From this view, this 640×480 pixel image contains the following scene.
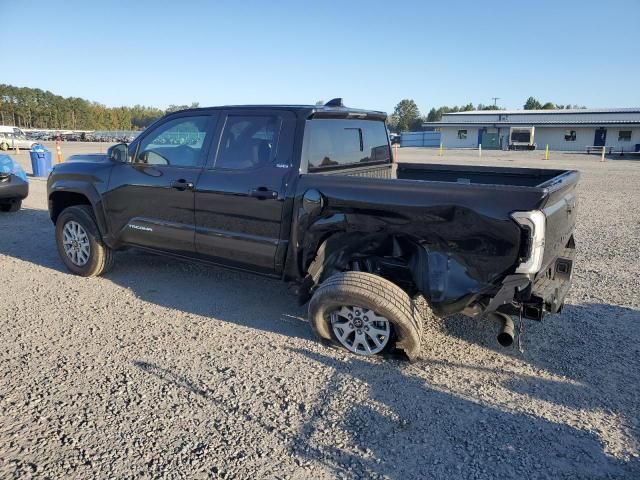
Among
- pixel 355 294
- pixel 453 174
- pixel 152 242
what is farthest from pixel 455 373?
pixel 152 242

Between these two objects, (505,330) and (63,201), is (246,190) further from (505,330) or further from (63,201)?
(63,201)

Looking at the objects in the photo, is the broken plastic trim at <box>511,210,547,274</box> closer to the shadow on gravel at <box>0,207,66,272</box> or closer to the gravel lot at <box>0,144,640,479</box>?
the gravel lot at <box>0,144,640,479</box>

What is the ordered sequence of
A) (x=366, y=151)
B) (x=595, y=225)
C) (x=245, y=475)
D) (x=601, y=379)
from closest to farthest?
1. (x=245, y=475)
2. (x=601, y=379)
3. (x=366, y=151)
4. (x=595, y=225)

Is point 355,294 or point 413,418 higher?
point 355,294

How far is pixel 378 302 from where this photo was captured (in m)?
3.55

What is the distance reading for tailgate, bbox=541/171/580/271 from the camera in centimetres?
329

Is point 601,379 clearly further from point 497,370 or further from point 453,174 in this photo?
point 453,174

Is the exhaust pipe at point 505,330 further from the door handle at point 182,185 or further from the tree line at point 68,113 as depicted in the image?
the tree line at point 68,113

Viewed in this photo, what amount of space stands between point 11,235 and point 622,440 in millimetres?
8228

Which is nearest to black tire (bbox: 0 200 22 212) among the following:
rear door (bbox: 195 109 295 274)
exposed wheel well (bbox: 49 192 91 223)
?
exposed wheel well (bbox: 49 192 91 223)

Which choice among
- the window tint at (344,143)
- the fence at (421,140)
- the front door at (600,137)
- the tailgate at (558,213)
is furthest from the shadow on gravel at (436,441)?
the fence at (421,140)

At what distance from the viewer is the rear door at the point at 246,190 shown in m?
4.20

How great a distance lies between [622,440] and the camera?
281cm

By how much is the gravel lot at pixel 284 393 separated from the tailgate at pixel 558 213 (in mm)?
853
